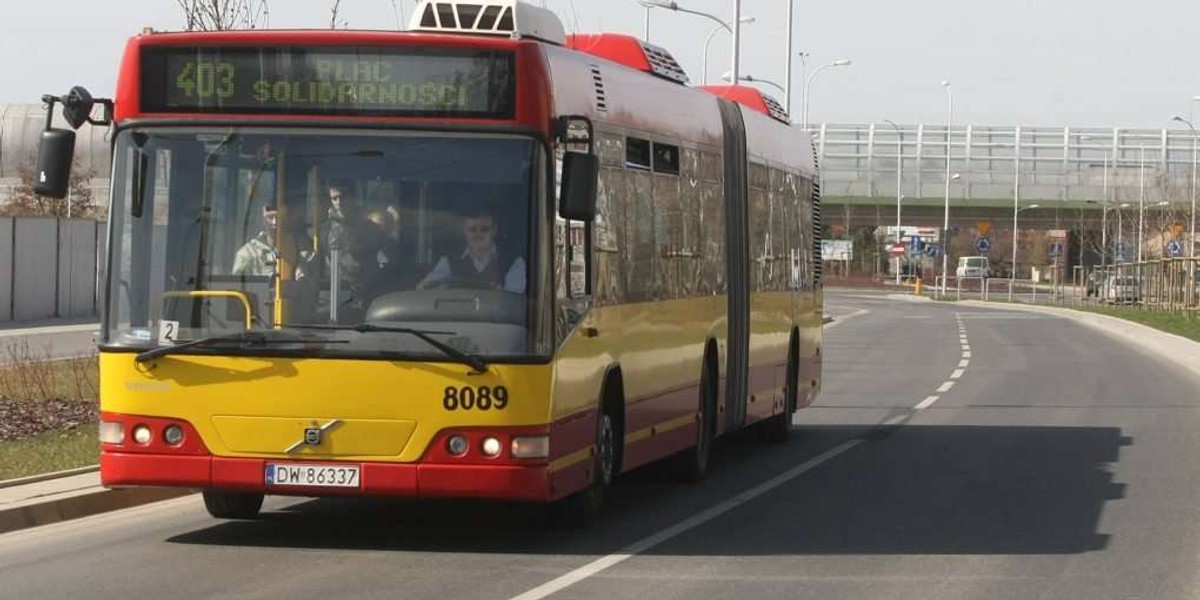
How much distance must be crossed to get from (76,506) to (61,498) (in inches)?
5.3

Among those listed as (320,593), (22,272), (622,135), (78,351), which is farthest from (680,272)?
(22,272)

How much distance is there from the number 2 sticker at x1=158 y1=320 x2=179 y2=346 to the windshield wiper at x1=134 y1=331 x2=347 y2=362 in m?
0.05

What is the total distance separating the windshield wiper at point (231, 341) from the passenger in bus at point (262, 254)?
33 centimetres

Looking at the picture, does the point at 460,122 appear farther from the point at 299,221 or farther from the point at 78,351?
the point at 78,351

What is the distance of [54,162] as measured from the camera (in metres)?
11.2

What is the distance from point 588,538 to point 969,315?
2483 inches

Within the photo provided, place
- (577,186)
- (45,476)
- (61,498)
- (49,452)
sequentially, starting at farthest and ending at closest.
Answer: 1. (49,452)
2. (45,476)
3. (61,498)
4. (577,186)

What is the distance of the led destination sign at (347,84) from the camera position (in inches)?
459

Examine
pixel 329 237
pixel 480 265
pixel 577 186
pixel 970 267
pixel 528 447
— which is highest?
pixel 970 267

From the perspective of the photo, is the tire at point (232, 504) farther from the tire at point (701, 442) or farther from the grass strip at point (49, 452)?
the tire at point (701, 442)

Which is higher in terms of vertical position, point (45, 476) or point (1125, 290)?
point (1125, 290)

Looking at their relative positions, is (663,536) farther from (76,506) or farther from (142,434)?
(76,506)

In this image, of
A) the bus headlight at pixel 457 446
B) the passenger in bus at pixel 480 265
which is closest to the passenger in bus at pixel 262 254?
the passenger in bus at pixel 480 265

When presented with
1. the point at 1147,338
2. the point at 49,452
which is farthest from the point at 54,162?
the point at 1147,338
